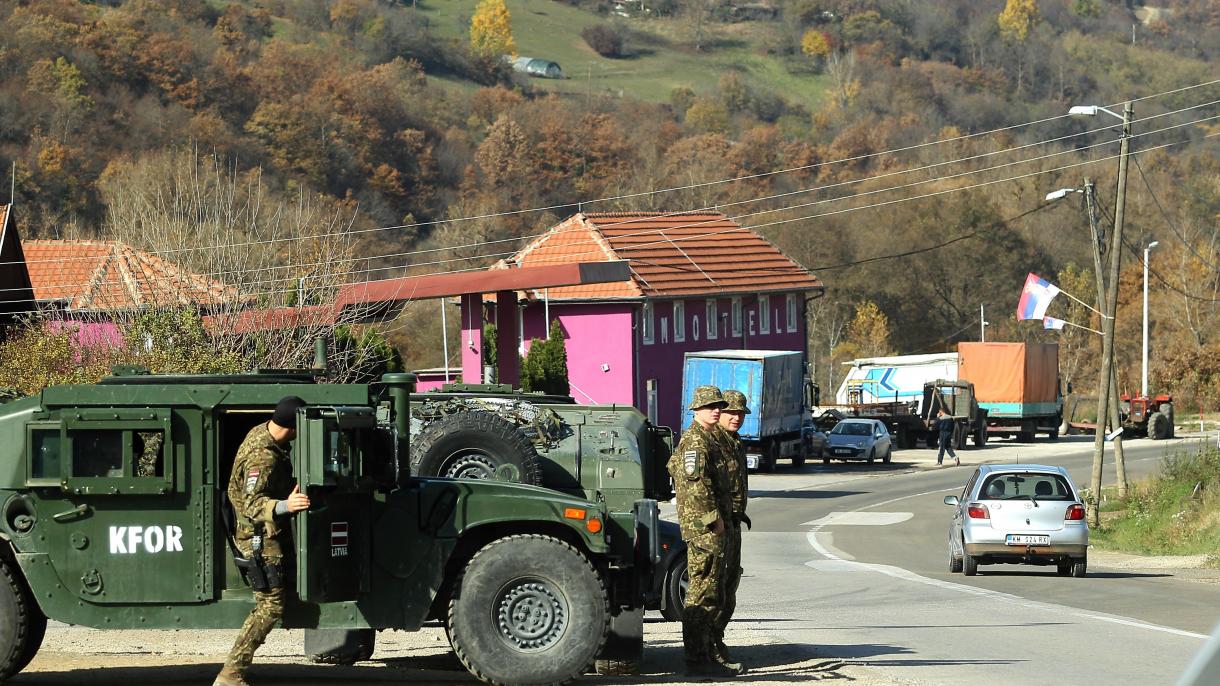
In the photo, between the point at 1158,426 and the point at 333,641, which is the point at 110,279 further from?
the point at 1158,426

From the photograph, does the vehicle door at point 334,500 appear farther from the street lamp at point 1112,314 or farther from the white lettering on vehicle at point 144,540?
the street lamp at point 1112,314

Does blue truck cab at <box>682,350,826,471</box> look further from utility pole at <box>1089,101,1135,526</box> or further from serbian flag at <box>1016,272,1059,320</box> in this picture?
utility pole at <box>1089,101,1135,526</box>

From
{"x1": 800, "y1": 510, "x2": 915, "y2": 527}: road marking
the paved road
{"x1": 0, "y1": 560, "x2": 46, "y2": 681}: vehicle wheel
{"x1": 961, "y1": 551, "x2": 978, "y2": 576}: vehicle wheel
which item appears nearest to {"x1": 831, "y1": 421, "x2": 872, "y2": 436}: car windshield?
{"x1": 800, "y1": 510, "x2": 915, "y2": 527}: road marking

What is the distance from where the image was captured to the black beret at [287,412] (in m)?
9.83

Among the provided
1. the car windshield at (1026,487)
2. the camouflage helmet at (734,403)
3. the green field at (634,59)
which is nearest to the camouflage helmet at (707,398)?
the camouflage helmet at (734,403)

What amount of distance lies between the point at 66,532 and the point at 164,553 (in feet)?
1.95

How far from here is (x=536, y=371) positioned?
49875 millimetres

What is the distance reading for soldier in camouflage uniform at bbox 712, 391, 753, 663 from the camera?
11211 millimetres

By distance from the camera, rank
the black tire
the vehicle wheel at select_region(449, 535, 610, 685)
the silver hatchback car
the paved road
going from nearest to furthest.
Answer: the vehicle wheel at select_region(449, 535, 610, 685)
the paved road
the black tire
the silver hatchback car

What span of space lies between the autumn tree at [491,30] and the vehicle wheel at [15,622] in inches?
5924

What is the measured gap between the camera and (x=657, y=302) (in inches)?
2341

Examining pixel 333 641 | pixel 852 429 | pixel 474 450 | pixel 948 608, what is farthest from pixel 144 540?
pixel 852 429

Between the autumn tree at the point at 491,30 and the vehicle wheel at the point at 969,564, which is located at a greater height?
the autumn tree at the point at 491,30

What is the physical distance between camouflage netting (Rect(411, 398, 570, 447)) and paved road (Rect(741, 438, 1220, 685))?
2.82m
